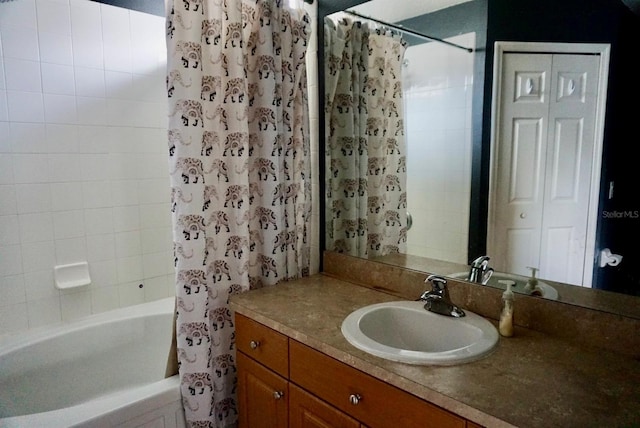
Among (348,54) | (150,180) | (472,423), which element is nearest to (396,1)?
(348,54)

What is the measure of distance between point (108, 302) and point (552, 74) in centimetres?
243

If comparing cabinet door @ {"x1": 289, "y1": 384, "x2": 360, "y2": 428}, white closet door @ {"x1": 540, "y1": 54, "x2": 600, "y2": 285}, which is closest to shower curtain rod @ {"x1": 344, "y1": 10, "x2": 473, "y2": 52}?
white closet door @ {"x1": 540, "y1": 54, "x2": 600, "y2": 285}

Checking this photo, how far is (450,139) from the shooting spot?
1541 mm

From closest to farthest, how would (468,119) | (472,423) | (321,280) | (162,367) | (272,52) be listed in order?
(472,423)
(468,119)
(272,52)
(321,280)
(162,367)

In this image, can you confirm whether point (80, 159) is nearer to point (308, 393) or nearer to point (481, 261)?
point (308, 393)

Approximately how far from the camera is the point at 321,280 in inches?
71.3

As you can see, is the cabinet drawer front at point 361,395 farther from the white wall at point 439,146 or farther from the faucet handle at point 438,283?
the white wall at point 439,146

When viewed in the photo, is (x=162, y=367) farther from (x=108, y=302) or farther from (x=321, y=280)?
(x=321, y=280)

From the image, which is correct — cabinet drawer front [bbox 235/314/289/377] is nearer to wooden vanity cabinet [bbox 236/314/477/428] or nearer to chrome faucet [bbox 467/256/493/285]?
wooden vanity cabinet [bbox 236/314/477/428]

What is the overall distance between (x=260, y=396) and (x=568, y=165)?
1300mm

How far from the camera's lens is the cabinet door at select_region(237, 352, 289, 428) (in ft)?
4.50

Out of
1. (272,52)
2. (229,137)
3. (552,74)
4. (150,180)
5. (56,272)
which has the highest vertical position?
(272,52)

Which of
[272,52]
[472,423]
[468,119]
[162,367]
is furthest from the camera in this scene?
[162,367]

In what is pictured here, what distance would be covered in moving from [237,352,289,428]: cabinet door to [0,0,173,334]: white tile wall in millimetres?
1219
